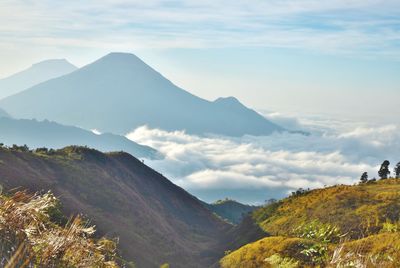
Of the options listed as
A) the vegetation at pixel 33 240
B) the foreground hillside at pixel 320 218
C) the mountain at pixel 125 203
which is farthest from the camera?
the mountain at pixel 125 203

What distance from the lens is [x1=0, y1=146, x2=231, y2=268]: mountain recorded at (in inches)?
2943

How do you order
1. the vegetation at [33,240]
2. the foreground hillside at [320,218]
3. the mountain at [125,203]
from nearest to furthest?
the vegetation at [33,240]
the foreground hillside at [320,218]
the mountain at [125,203]

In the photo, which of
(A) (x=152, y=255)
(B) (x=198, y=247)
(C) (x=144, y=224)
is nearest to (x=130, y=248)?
(A) (x=152, y=255)

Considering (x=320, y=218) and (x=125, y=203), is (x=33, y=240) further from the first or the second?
(x=125, y=203)

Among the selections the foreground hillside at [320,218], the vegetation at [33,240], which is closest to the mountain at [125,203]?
the foreground hillside at [320,218]

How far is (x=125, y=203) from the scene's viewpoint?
97375mm

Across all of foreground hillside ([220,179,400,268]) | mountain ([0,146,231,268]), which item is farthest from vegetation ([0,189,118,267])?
mountain ([0,146,231,268])

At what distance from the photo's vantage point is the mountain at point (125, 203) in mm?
74750

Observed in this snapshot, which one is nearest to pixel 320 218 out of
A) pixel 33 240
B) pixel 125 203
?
pixel 125 203

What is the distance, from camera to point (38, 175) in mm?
85812

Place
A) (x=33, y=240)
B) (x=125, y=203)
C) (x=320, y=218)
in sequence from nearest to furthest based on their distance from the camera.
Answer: (x=33, y=240), (x=320, y=218), (x=125, y=203)

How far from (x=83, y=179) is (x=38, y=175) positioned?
45.7ft

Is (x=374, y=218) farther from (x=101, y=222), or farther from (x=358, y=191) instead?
(x=101, y=222)

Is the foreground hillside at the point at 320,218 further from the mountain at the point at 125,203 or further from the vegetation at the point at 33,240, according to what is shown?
the vegetation at the point at 33,240
